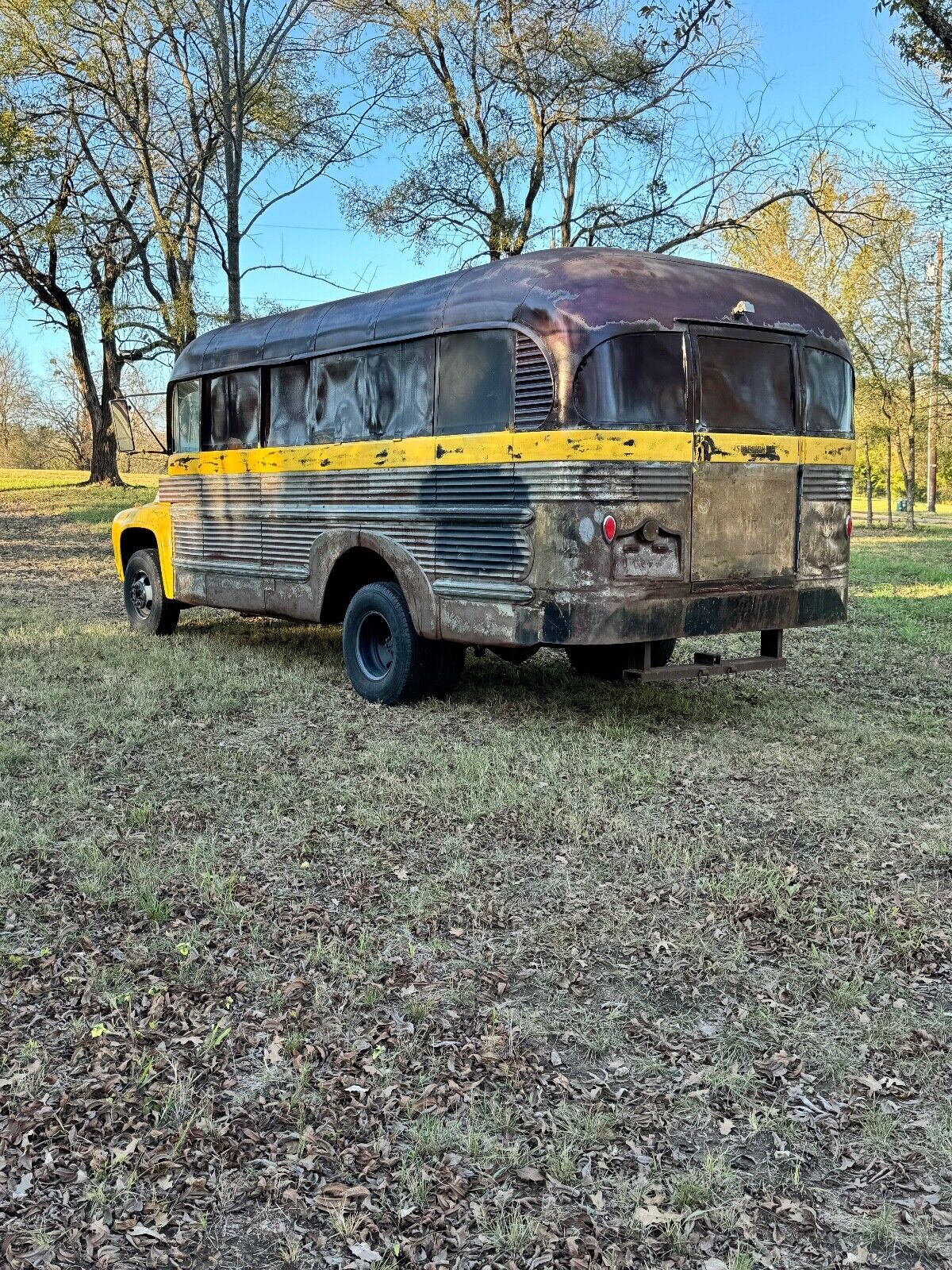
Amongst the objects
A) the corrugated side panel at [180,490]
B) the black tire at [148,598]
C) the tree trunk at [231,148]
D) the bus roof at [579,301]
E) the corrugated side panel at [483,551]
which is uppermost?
the tree trunk at [231,148]

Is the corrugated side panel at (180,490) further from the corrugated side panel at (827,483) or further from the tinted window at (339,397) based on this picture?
the corrugated side panel at (827,483)

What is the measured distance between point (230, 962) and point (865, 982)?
2207mm

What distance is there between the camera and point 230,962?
3.98 meters

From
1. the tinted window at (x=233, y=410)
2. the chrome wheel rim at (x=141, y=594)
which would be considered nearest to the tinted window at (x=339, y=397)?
the tinted window at (x=233, y=410)

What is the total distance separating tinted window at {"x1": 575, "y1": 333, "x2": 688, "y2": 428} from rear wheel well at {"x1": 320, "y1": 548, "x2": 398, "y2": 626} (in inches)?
88.9

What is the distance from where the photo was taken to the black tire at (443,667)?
7781mm

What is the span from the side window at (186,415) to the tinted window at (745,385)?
16.3 ft

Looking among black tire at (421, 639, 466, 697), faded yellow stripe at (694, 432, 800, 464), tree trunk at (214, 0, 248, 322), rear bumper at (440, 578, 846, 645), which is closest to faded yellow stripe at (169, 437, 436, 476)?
rear bumper at (440, 578, 846, 645)

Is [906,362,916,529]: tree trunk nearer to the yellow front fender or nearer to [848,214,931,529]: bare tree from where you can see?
[848,214,931,529]: bare tree

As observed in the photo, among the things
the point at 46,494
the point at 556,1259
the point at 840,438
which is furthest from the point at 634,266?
the point at 46,494

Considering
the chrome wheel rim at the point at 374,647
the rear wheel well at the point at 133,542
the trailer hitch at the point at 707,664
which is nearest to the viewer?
the trailer hitch at the point at 707,664

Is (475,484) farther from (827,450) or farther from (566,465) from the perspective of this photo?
(827,450)

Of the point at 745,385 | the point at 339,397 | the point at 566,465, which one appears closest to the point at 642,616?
→ the point at 566,465

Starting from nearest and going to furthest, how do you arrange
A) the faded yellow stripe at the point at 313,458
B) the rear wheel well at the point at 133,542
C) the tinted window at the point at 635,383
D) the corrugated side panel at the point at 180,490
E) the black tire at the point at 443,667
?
the tinted window at the point at 635,383 → the faded yellow stripe at the point at 313,458 → the black tire at the point at 443,667 → the corrugated side panel at the point at 180,490 → the rear wheel well at the point at 133,542
